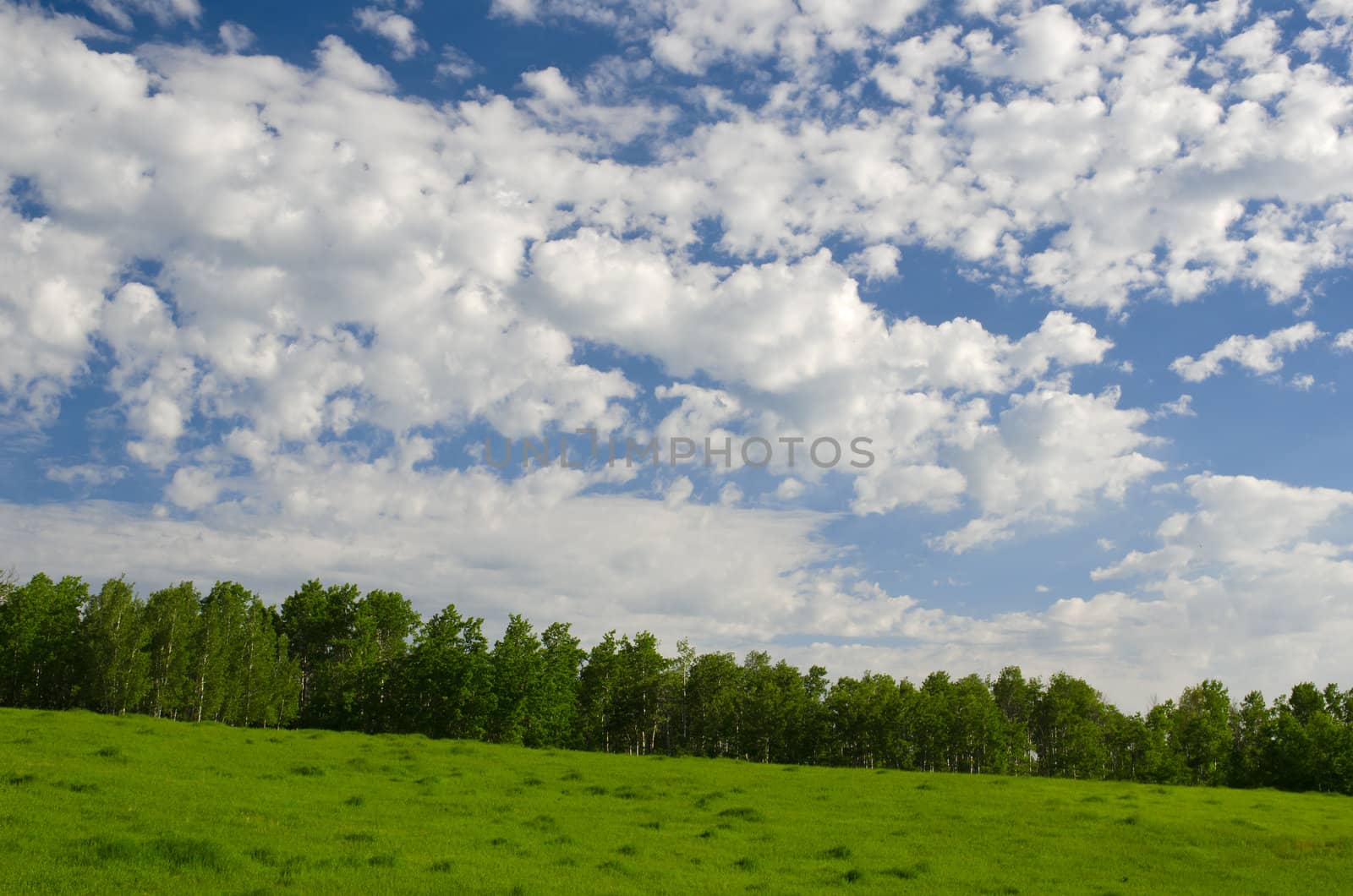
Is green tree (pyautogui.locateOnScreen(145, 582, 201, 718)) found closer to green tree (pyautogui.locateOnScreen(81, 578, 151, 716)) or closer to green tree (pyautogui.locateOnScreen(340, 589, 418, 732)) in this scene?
green tree (pyautogui.locateOnScreen(81, 578, 151, 716))

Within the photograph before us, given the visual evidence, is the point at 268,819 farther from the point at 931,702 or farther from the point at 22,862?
the point at 931,702

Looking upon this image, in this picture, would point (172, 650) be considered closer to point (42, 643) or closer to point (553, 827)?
point (42, 643)

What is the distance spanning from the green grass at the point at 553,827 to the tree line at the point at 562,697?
39526mm

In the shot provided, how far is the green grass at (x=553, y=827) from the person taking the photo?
22844 mm

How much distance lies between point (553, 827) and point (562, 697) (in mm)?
65228

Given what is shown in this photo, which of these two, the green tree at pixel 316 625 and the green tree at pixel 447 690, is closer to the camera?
the green tree at pixel 447 690

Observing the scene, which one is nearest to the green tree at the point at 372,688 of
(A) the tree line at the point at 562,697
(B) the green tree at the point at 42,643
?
(A) the tree line at the point at 562,697

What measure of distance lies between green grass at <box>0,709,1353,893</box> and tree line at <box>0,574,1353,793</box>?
3953 centimetres

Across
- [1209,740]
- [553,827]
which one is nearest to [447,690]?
[553,827]

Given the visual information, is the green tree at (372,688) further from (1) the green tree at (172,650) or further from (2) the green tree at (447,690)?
(1) the green tree at (172,650)

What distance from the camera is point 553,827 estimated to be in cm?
3216

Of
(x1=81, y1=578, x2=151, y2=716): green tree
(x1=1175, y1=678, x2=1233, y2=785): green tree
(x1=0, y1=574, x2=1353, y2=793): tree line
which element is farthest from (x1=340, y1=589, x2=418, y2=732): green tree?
(x1=1175, y1=678, x2=1233, y2=785): green tree

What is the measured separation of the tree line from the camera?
88.8 metres

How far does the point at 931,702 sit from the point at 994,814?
7113cm
